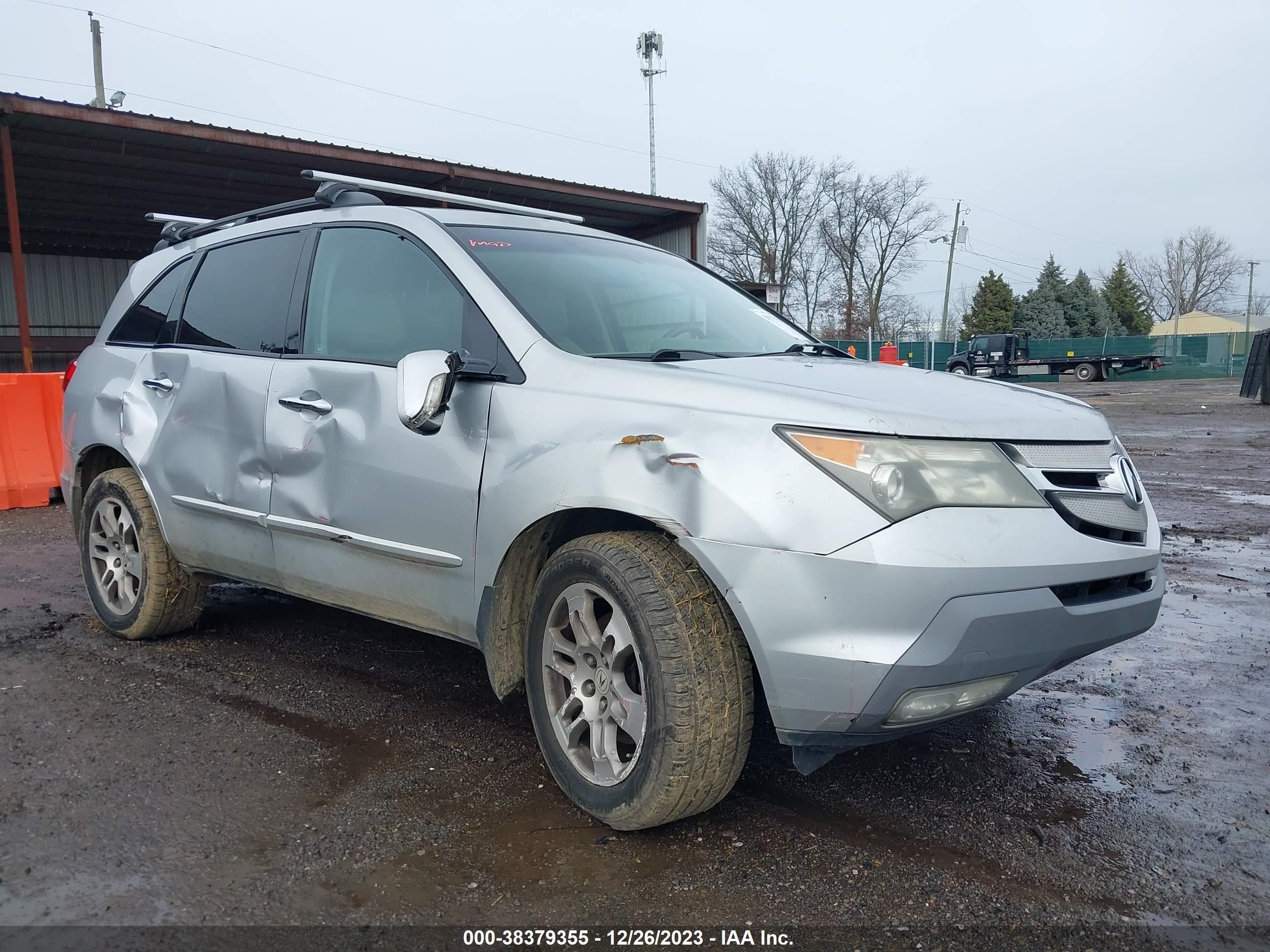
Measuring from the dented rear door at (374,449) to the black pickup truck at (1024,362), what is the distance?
116 feet

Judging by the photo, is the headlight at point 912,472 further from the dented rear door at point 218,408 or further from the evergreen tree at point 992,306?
the evergreen tree at point 992,306

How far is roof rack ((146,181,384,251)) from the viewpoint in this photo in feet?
12.6

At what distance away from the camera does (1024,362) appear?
3969 cm

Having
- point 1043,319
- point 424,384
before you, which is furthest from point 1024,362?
point 424,384

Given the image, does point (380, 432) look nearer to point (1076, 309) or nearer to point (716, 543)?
point (716, 543)

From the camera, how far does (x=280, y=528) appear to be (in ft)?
11.9

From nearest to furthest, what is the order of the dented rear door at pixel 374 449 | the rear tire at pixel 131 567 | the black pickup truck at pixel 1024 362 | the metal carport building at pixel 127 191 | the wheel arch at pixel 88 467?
the dented rear door at pixel 374 449 < the rear tire at pixel 131 567 < the wheel arch at pixel 88 467 < the metal carport building at pixel 127 191 < the black pickup truck at pixel 1024 362

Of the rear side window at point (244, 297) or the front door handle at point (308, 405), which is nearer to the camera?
the front door handle at point (308, 405)

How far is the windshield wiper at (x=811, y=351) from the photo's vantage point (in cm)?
348

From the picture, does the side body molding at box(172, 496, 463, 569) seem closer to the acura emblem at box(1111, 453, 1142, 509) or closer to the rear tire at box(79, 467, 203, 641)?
the rear tire at box(79, 467, 203, 641)

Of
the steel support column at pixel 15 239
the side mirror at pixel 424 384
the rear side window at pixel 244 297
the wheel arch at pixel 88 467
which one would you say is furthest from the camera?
the steel support column at pixel 15 239

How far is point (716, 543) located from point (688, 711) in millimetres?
419

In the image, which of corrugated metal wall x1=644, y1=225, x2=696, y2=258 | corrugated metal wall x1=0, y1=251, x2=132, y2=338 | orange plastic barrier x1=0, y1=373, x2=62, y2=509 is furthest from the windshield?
corrugated metal wall x1=0, y1=251, x2=132, y2=338

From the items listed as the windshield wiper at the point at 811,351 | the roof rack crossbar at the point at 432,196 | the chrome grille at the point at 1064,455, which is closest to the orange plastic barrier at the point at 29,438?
the roof rack crossbar at the point at 432,196
